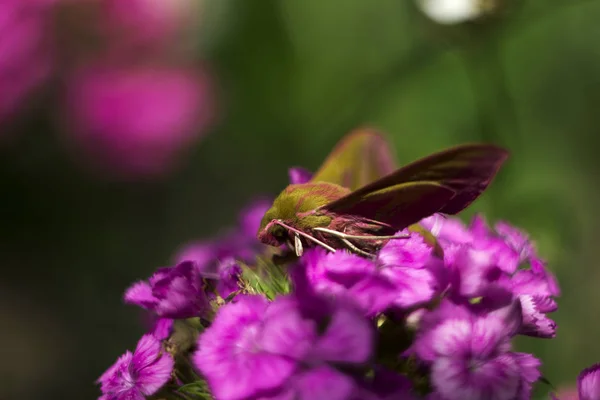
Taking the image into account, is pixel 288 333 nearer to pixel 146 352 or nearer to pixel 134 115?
pixel 146 352

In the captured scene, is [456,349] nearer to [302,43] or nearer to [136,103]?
[136,103]

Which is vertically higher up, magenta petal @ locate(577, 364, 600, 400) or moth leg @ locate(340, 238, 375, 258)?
moth leg @ locate(340, 238, 375, 258)

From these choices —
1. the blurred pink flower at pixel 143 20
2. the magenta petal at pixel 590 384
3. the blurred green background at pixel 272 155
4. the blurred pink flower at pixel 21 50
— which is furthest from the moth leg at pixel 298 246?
the blurred pink flower at pixel 143 20

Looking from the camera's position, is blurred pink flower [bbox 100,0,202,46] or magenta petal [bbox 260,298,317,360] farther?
blurred pink flower [bbox 100,0,202,46]

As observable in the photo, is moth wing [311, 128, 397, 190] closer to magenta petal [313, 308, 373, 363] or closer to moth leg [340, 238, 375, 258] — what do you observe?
moth leg [340, 238, 375, 258]

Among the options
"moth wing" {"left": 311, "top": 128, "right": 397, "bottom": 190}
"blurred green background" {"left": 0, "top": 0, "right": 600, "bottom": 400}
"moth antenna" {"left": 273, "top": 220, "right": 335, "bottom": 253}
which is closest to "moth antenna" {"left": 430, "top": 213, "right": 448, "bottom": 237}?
"moth wing" {"left": 311, "top": 128, "right": 397, "bottom": 190}

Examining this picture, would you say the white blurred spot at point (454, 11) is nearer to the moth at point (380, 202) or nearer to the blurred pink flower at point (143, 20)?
the moth at point (380, 202)

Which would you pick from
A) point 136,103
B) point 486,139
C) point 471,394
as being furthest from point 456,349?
point 136,103

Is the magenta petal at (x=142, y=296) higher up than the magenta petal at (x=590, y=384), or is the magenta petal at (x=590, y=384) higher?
the magenta petal at (x=142, y=296)
